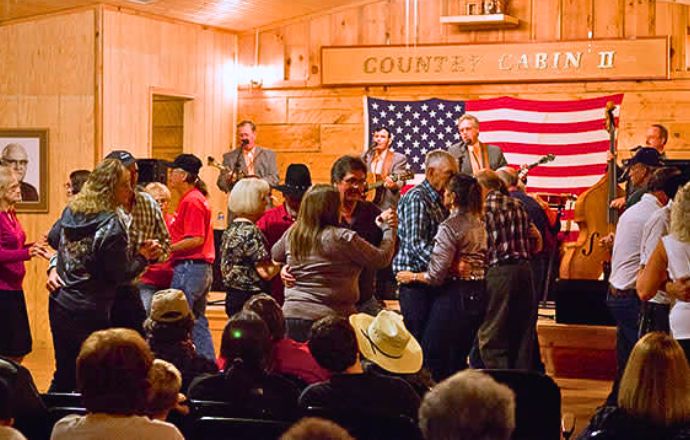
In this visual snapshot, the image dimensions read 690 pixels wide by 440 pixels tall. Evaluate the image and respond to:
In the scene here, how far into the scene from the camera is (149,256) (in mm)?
6047

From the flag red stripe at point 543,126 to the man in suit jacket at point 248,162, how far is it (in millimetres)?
2063

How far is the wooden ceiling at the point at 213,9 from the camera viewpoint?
10.6 m

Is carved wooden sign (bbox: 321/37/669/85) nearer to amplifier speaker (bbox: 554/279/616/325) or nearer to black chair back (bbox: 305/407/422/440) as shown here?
amplifier speaker (bbox: 554/279/616/325)

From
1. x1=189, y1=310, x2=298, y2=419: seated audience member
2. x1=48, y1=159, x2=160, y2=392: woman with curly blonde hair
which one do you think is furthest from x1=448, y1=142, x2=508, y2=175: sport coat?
x1=189, y1=310, x2=298, y2=419: seated audience member

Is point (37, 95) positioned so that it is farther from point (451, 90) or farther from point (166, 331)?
point (166, 331)

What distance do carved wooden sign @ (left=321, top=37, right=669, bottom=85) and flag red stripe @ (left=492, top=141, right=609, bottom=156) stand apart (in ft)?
2.01

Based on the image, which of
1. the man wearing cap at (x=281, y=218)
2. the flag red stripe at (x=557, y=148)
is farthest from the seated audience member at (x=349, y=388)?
the flag red stripe at (x=557, y=148)

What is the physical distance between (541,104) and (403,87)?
1396 mm

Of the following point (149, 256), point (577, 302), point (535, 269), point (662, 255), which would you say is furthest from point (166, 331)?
point (577, 302)

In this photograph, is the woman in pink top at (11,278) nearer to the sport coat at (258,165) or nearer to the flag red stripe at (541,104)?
the sport coat at (258,165)

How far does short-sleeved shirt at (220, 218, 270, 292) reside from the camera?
665 cm

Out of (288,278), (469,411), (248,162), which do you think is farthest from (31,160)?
(469,411)

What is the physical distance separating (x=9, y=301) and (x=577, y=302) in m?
4.06

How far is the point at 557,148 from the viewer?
38.3 ft
